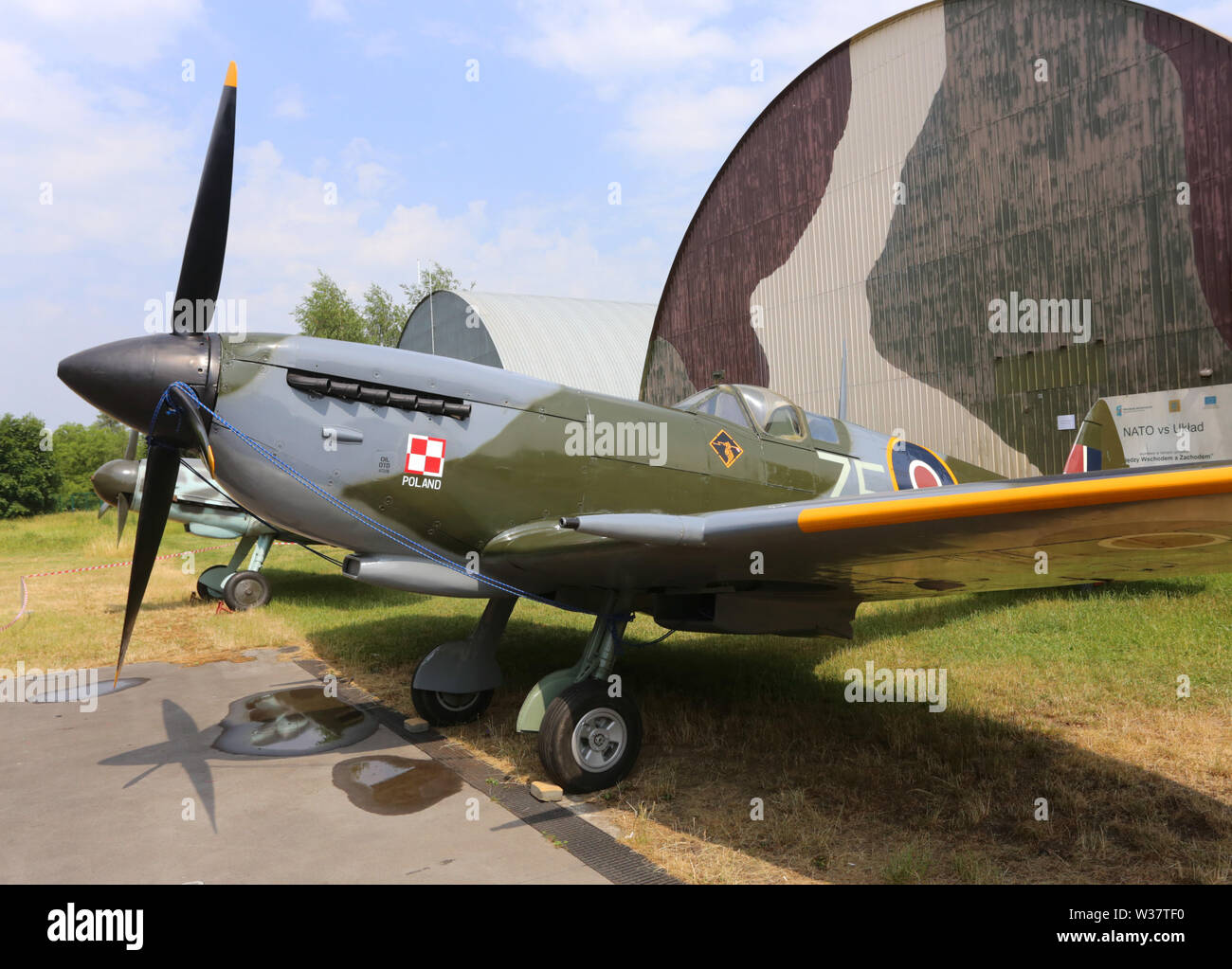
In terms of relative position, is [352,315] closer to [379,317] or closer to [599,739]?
[379,317]

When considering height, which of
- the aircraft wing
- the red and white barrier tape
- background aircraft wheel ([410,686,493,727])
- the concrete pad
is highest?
the aircraft wing

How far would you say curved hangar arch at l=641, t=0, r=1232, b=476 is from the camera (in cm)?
895

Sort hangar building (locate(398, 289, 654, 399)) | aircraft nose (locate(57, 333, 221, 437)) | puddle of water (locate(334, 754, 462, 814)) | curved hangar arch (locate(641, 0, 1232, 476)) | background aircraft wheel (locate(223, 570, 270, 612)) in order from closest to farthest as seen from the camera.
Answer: aircraft nose (locate(57, 333, 221, 437)) → puddle of water (locate(334, 754, 462, 814)) → curved hangar arch (locate(641, 0, 1232, 476)) → background aircraft wheel (locate(223, 570, 270, 612)) → hangar building (locate(398, 289, 654, 399))

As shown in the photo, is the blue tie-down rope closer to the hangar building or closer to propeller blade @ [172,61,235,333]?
propeller blade @ [172,61,235,333]

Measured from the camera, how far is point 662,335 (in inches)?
652

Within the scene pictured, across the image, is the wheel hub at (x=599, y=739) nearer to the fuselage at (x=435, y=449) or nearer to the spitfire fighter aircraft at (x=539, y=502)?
the spitfire fighter aircraft at (x=539, y=502)

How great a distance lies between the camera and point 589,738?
414 cm

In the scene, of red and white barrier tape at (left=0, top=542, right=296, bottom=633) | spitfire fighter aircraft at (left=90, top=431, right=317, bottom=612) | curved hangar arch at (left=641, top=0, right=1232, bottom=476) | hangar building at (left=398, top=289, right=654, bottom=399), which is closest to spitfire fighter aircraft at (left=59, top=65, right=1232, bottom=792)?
red and white barrier tape at (left=0, top=542, right=296, bottom=633)

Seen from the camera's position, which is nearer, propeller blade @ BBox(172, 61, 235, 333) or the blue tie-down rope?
the blue tie-down rope

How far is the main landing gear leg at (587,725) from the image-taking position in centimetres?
400

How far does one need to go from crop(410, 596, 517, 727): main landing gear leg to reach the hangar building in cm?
1824

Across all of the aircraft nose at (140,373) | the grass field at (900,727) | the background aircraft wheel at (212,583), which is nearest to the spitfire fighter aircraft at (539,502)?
the aircraft nose at (140,373)

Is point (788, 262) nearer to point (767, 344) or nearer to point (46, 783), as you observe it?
point (767, 344)
